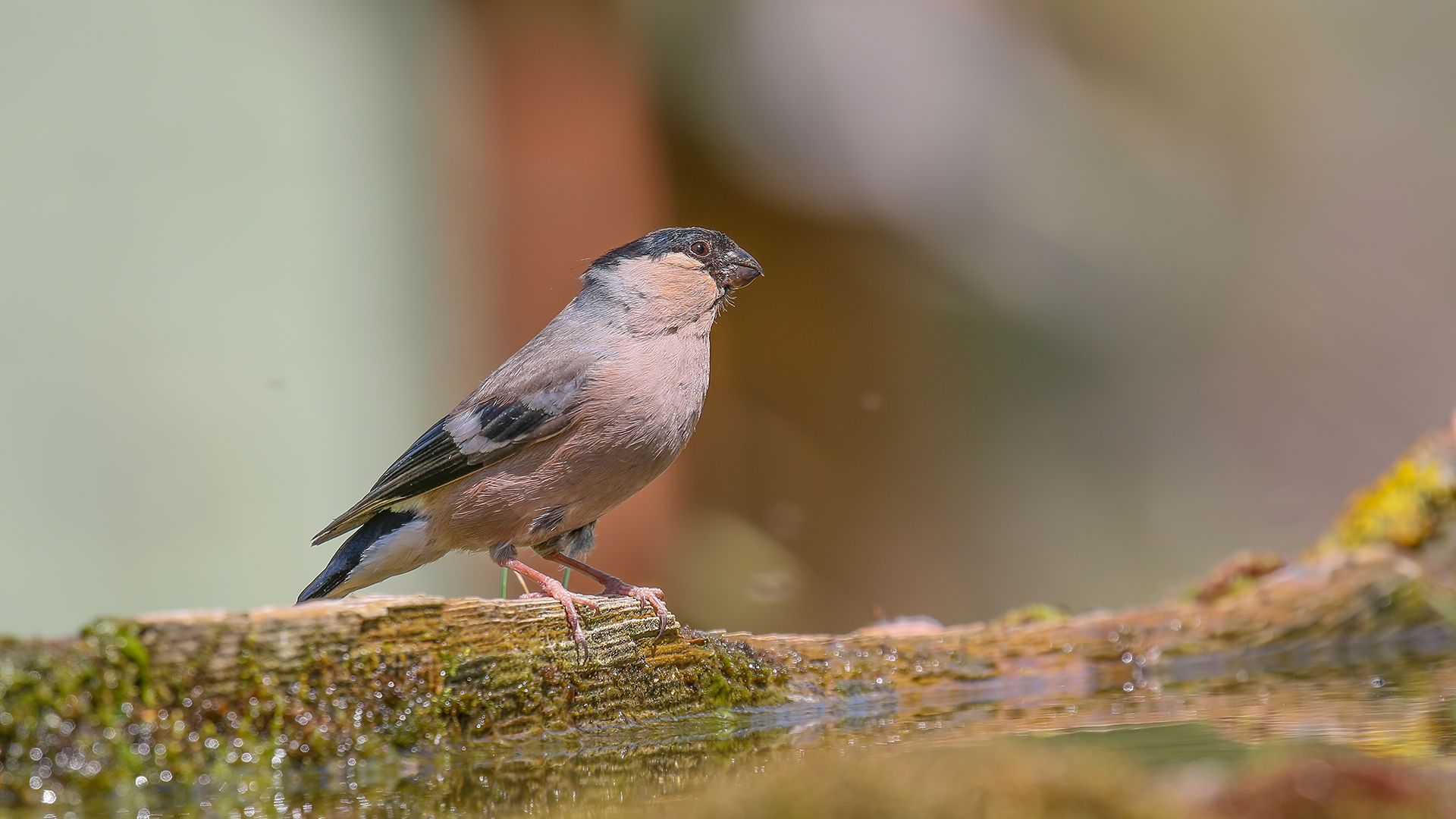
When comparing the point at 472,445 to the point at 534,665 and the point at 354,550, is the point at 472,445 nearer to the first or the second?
the point at 354,550

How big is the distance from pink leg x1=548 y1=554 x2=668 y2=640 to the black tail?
1.80ft

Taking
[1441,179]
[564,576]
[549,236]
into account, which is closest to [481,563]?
[549,236]

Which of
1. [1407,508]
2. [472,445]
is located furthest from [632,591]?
[1407,508]

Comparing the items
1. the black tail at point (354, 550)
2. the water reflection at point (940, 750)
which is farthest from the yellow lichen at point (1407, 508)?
the black tail at point (354, 550)

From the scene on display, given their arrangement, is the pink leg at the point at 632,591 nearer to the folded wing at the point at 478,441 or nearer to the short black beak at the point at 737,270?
the folded wing at the point at 478,441

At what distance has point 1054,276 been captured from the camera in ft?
27.0

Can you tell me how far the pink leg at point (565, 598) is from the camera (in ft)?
9.20

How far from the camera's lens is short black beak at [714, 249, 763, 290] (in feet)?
14.5

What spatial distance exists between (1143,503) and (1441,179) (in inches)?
132

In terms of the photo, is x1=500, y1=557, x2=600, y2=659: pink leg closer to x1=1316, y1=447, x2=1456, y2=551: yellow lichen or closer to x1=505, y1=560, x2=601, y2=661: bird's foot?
x1=505, y1=560, x2=601, y2=661: bird's foot

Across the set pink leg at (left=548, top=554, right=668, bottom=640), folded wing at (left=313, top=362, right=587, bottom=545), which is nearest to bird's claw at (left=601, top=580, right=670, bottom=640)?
pink leg at (left=548, top=554, right=668, bottom=640)

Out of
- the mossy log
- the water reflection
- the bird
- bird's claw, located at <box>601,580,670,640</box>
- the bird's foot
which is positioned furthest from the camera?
the bird

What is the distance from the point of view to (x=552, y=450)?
3830 mm

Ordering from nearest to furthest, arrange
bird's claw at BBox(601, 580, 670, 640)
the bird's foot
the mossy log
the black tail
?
the mossy log, the bird's foot, bird's claw at BBox(601, 580, 670, 640), the black tail
